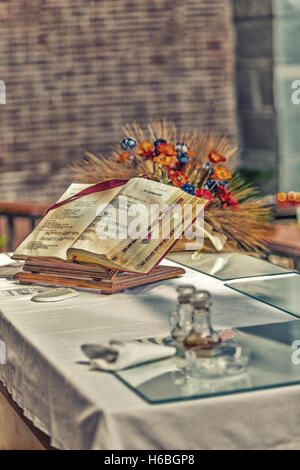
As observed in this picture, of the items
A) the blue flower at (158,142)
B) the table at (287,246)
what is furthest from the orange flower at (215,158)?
the table at (287,246)

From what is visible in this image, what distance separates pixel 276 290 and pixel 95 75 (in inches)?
289

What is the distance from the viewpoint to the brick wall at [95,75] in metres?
8.80

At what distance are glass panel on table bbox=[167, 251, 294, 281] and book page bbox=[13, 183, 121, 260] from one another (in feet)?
1.20

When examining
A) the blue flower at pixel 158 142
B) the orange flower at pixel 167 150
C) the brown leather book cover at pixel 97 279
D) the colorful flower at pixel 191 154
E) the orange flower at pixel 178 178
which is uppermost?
the blue flower at pixel 158 142

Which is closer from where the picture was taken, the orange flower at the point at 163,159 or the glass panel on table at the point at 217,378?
the glass panel on table at the point at 217,378

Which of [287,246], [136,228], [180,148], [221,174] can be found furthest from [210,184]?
[287,246]

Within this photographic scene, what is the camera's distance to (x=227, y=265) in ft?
7.79

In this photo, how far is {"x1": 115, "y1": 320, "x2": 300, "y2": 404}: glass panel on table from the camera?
1.35 metres

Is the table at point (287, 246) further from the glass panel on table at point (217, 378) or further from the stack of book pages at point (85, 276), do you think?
the glass panel on table at point (217, 378)

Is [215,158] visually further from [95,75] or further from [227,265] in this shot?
[95,75]

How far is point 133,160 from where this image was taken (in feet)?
8.84

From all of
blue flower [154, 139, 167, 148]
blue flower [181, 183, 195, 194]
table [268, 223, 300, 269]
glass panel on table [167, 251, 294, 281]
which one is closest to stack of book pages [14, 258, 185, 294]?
glass panel on table [167, 251, 294, 281]

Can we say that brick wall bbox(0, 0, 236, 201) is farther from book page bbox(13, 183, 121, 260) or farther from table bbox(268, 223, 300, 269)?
book page bbox(13, 183, 121, 260)

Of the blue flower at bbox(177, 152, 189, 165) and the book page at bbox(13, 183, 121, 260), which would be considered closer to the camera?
the book page at bbox(13, 183, 121, 260)
